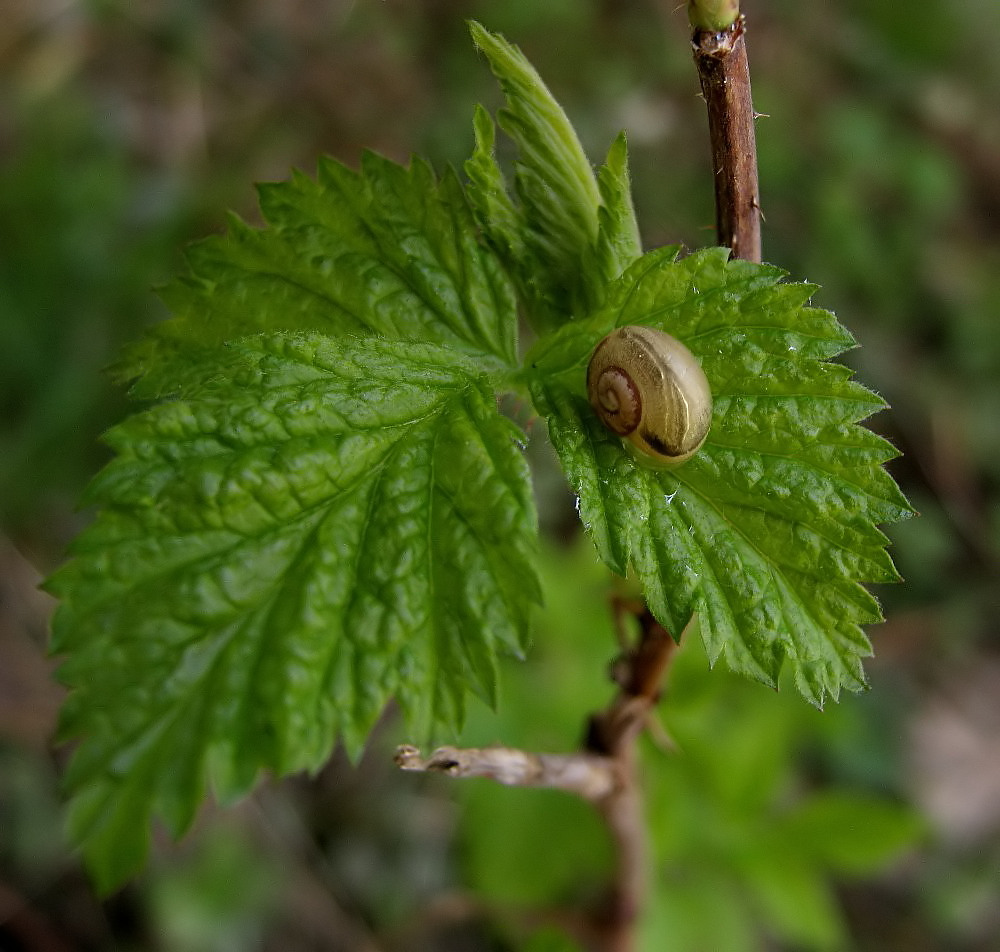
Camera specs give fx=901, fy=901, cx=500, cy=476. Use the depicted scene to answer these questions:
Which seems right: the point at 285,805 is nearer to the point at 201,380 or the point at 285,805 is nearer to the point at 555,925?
the point at 555,925

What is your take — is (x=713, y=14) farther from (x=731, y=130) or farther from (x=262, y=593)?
(x=262, y=593)

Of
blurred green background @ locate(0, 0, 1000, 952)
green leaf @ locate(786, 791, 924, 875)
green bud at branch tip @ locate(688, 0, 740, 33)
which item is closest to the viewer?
green bud at branch tip @ locate(688, 0, 740, 33)

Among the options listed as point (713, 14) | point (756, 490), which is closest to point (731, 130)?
point (713, 14)

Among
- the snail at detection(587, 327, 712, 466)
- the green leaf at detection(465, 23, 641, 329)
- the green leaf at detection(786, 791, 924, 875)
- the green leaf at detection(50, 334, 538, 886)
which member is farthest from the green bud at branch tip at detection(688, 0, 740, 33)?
the green leaf at detection(786, 791, 924, 875)

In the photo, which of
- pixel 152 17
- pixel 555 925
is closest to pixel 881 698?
pixel 555 925

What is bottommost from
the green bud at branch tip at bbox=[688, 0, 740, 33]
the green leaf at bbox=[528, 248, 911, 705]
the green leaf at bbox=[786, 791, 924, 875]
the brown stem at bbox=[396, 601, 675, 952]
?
the green leaf at bbox=[786, 791, 924, 875]

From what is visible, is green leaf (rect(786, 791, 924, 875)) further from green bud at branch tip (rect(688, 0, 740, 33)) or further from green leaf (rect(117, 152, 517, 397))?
green bud at branch tip (rect(688, 0, 740, 33))
